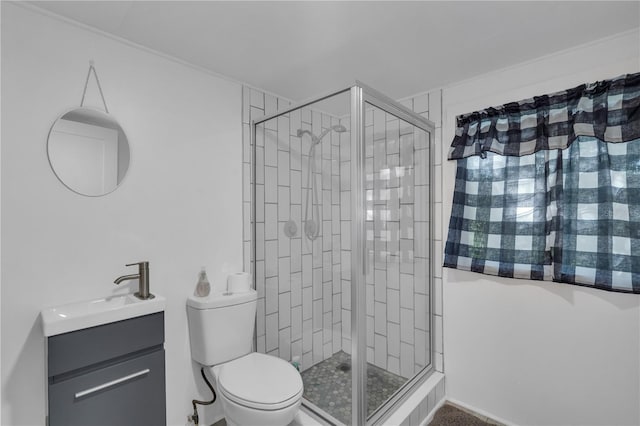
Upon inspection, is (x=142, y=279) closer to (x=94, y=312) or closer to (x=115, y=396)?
(x=94, y=312)

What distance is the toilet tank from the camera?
1807 millimetres

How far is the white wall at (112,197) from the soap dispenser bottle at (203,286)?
7 cm

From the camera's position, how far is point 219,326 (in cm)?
183

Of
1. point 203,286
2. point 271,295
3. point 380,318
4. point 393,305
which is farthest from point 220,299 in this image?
point 393,305

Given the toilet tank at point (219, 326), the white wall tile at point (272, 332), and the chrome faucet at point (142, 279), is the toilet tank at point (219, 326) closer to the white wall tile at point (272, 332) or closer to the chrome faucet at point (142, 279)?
the white wall tile at point (272, 332)

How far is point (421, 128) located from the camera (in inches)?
85.0

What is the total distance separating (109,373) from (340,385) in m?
1.16

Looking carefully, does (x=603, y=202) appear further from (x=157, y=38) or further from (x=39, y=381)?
(x=39, y=381)

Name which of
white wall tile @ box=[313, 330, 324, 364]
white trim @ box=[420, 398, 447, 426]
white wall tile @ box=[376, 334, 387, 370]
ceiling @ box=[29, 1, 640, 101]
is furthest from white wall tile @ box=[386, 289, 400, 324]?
ceiling @ box=[29, 1, 640, 101]

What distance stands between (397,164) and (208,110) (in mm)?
1283

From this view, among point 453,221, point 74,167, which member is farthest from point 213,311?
point 453,221

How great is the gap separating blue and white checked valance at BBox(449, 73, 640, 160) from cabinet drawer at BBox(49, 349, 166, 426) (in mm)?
2237

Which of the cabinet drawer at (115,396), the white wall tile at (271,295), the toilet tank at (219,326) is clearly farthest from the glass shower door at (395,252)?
the cabinet drawer at (115,396)

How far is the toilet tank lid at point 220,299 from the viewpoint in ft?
5.93
